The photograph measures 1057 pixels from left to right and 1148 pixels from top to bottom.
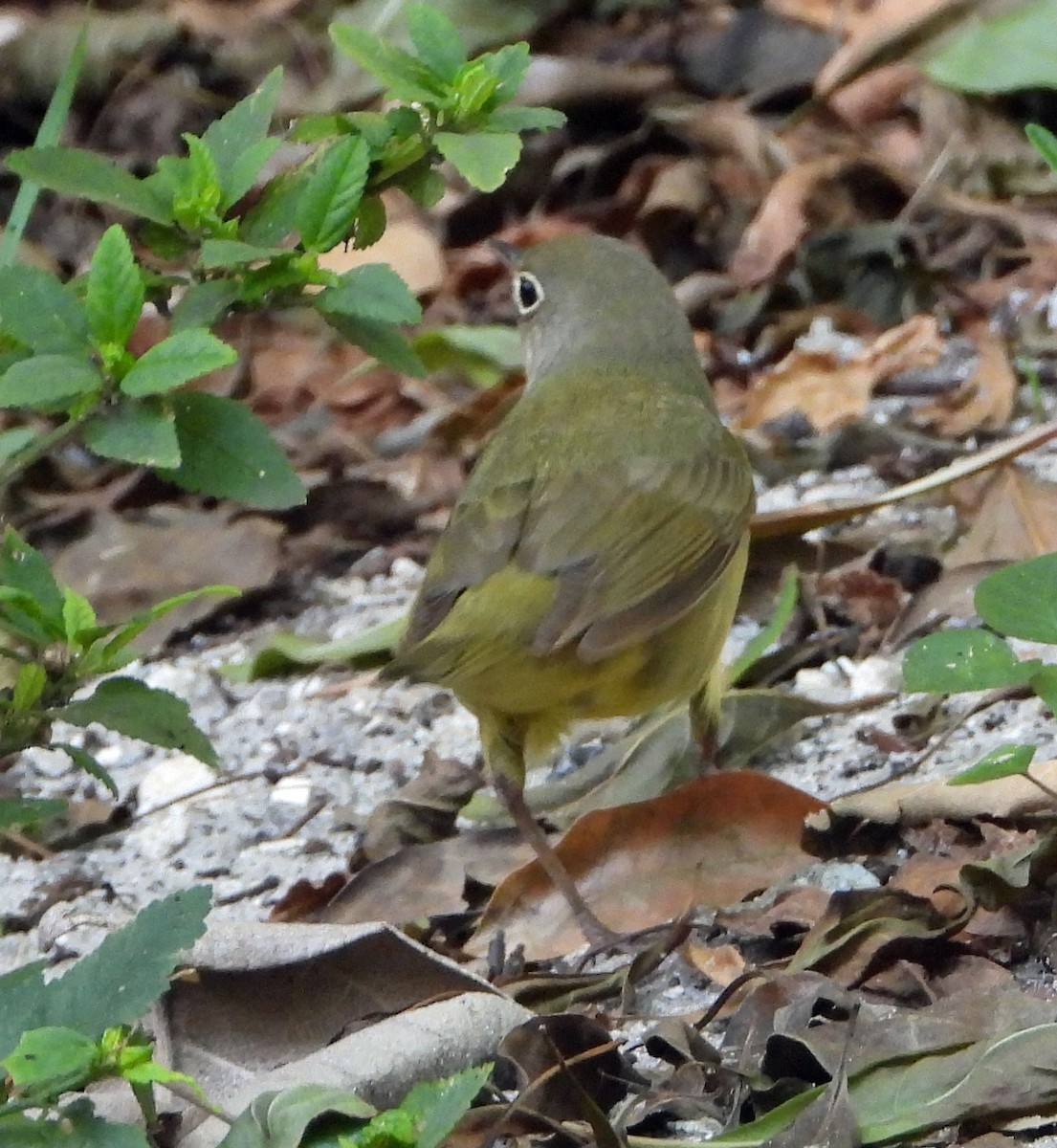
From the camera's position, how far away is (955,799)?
3227mm

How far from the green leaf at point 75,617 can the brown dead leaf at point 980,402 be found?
3.39 meters

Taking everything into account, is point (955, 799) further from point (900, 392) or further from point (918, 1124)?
point (900, 392)

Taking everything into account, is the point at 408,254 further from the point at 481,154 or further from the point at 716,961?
the point at 481,154

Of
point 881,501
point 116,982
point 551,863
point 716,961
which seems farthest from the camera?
point 881,501

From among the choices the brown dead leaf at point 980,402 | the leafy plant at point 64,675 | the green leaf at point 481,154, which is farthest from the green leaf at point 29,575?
the brown dead leaf at point 980,402

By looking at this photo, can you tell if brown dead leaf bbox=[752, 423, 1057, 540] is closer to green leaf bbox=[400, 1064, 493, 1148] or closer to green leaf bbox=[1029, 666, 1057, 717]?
green leaf bbox=[1029, 666, 1057, 717]

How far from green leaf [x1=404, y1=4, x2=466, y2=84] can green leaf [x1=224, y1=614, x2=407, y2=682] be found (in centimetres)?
205

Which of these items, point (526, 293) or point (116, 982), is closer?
point (116, 982)

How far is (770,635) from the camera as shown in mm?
4074

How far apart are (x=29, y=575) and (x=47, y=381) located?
0.30 m

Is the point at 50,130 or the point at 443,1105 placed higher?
the point at 50,130

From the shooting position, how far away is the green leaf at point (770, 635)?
4.08 m

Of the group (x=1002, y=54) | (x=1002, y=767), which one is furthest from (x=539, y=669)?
(x=1002, y=54)

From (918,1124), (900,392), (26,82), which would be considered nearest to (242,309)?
(918,1124)
